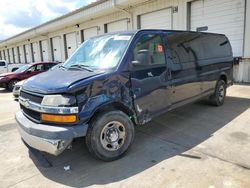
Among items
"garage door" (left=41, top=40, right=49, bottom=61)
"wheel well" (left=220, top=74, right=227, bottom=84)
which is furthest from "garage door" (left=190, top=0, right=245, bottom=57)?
"garage door" (left=41, top=40, right=49, bottom=61)

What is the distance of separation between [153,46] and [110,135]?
6.03 feet

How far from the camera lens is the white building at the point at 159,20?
9.69 m

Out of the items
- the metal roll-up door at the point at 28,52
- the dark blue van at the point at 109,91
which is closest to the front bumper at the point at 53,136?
the dark blue van at the point at 109,91

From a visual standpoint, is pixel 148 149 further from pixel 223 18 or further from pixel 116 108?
pixel 223 18

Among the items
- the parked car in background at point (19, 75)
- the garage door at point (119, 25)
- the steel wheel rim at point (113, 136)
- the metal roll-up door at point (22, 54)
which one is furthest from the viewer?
the metal roll-up door at point (22, 54)

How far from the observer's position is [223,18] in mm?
10211

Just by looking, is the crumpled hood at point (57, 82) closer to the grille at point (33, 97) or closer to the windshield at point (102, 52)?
the grille at point (33, 97)

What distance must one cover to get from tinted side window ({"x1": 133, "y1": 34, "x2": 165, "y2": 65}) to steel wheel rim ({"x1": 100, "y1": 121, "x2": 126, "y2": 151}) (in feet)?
4.27

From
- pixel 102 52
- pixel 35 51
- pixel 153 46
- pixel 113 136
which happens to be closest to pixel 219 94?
pixel 153 46

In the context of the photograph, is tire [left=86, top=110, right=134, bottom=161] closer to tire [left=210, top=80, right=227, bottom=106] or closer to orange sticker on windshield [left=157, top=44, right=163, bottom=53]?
orange sticker on windshield [left=157, top=44, right=163, bottom=53]

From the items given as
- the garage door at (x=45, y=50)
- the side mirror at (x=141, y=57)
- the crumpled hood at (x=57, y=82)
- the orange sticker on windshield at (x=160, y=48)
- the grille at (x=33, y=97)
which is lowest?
the grille at (x=33, y=97)

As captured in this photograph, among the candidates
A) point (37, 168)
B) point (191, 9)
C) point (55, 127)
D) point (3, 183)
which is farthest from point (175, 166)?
point (191, 9)

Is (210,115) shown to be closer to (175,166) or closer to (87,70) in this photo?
(175,166)

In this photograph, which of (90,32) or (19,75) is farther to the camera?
(90,32)
